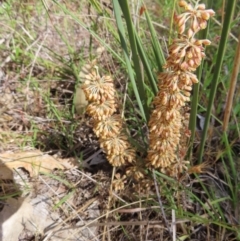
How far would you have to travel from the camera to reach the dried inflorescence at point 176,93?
632 millimetres

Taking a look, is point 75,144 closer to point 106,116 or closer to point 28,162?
point 28,162

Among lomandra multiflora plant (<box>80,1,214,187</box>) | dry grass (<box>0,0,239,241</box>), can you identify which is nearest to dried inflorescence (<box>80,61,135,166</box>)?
lomandra multiflora plant (<box>80,1,214,187</box>)

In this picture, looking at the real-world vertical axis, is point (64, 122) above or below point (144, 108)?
below

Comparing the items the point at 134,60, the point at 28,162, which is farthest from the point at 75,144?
the point at 134,60

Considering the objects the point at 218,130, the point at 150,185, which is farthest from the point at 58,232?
the point at 218,130

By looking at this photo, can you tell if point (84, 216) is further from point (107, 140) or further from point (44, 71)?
point (44, 71)

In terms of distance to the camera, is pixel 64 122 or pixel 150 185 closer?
pixel 150 185

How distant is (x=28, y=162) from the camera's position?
3.72 ft

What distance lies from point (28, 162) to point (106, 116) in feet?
1.25

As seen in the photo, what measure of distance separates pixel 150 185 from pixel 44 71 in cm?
65

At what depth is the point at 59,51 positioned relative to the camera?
1.50 m

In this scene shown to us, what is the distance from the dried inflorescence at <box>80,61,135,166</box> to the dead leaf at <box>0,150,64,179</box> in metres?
0.25

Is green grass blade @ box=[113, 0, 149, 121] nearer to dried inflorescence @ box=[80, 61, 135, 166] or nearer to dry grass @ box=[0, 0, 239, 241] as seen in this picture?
dried inflorescence @ box=[80, 61, 135, 166]

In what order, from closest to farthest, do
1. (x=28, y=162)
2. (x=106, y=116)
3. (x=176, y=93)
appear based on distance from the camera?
(x=176, y=93) < (x=106, y=116) < (x=28, y=162)
